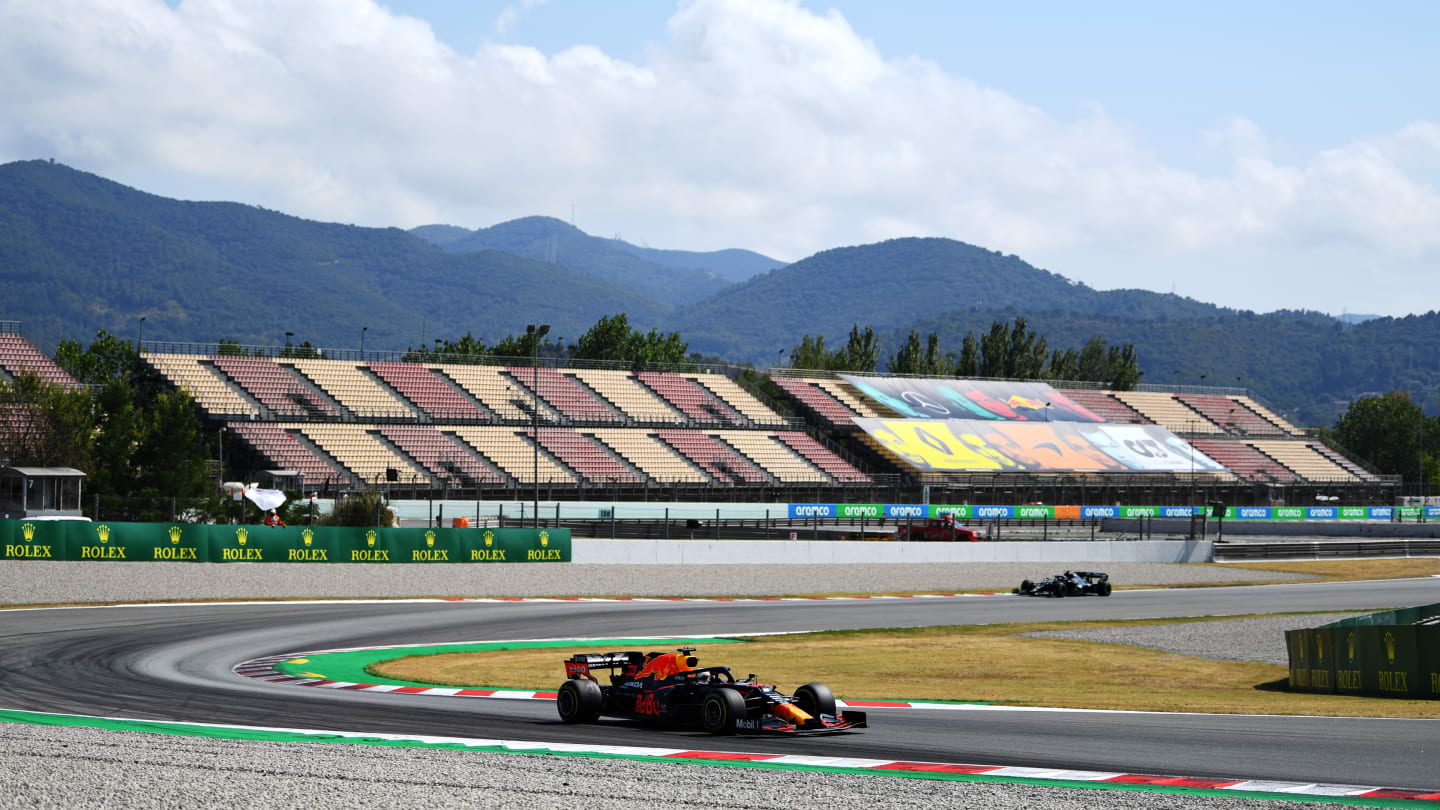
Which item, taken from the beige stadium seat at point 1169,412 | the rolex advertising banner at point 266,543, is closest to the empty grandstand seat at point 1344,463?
the beige stadium seat at point 1169,412

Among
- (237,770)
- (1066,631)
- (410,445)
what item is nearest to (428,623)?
(1066,631)

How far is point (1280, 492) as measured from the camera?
90.8 m

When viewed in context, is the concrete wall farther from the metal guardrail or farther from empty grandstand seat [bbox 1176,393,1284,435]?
empty grandstand seat [bbox 1176,393,1284,435]

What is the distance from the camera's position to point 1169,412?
345ft

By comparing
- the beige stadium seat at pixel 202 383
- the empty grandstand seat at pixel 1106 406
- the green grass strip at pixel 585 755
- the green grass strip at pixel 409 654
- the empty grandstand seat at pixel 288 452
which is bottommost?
the green grass strip at pixel 409 654

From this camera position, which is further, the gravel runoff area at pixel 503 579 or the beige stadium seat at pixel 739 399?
the beige stadium seat at pixel 739 399

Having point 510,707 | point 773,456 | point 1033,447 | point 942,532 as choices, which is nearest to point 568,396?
point 773,456

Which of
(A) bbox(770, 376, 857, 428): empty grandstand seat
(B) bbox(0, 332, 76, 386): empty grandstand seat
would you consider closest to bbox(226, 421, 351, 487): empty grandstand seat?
(B) bbox(0, 332, 76, 386): empty grandstand seat

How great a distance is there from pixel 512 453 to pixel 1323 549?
126ft

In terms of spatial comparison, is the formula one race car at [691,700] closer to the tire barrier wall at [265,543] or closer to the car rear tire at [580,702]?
the car rear tire at [580,702]

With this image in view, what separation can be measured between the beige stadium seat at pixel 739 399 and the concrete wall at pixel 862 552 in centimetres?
3174

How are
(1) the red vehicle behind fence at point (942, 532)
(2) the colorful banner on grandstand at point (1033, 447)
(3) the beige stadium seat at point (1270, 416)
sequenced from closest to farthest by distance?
1. (1) the red vehicle behind fence at point (942, 532)
2. (2) the colorful banner on grandstand at point (1033, 447)
3. (3) the beige stadium seat at point (1270, 416)

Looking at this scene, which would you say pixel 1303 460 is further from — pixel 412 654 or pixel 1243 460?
pixel 412 654

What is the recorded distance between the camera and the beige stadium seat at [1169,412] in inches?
4045
